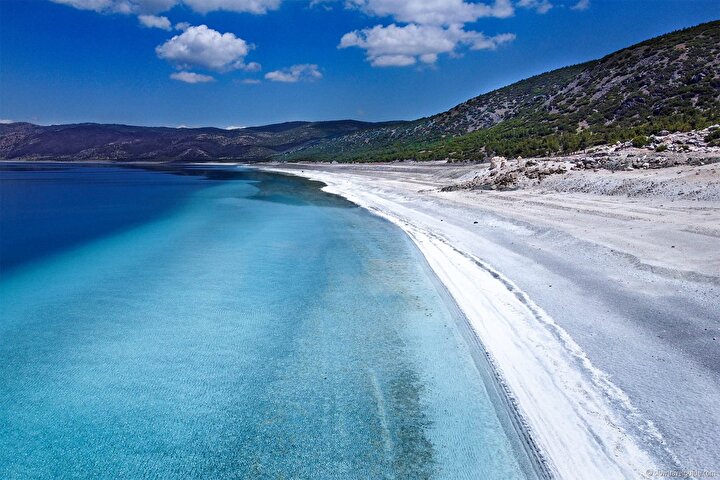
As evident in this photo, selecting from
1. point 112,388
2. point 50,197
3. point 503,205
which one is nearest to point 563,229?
point 503,205

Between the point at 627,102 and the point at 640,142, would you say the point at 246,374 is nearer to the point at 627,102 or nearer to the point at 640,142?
the point at 640,142

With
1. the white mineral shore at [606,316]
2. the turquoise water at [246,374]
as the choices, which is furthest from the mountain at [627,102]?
the turquoise water at [246,374]

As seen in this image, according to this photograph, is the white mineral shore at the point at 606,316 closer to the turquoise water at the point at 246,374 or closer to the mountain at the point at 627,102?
the turquoise water at the point at 246,374

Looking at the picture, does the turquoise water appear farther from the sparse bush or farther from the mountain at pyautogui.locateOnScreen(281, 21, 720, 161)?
the mountain at pyautogui.locateOnScreen(281, 21, 720, 161)

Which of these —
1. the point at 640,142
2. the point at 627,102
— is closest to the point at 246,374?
the point at 640,142

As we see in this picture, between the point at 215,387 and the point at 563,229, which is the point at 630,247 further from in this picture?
the point at 215,387
